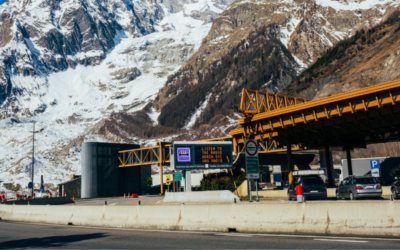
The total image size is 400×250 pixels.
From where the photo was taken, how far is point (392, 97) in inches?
1473

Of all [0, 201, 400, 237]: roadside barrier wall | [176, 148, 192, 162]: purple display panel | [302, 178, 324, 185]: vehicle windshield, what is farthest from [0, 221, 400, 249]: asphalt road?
[176, 148, 192, 162]: purple display panel

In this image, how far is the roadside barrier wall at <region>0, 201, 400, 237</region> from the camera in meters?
13.4

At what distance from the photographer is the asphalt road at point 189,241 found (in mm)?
12164

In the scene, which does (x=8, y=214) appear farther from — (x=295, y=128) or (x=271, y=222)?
(x=295, y=128)

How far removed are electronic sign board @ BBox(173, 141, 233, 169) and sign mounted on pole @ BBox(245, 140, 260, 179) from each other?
27.0m

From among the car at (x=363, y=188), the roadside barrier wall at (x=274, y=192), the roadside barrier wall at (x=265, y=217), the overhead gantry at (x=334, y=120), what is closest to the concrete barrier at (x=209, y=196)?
the roadside barrier wall at (x=274, y=192)

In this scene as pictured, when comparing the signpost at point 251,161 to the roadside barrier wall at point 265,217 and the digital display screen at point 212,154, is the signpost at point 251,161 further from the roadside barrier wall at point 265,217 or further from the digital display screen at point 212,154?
the digital display screen at point 212,154

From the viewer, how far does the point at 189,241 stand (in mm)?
14156

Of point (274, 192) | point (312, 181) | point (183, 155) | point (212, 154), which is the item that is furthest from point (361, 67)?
point (312, 181)

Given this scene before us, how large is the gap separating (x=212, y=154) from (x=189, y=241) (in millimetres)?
36229

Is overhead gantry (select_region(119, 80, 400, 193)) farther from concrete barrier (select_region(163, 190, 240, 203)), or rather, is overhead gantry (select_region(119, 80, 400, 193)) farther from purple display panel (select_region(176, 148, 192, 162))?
concrete barrier (select_region(163, 190, 240, 203))

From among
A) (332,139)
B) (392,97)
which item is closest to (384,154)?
(332,139)

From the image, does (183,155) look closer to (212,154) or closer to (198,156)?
(198,156)

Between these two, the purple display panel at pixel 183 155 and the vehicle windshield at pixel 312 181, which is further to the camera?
the purple display panel at pixel 183 155
